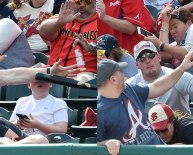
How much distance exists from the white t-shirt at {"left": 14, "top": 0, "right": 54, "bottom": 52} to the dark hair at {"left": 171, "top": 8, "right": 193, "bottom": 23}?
171 centimetres

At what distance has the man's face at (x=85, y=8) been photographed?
6.00 m

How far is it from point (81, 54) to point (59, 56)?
0.37 metres

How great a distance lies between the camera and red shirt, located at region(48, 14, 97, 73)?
5949 mm

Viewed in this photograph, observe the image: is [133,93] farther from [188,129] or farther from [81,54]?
[81,54]

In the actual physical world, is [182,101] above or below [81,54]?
below

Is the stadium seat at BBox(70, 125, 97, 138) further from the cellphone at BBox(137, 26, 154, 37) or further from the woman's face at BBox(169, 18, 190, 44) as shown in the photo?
the woman's face at BBox(169, 18, 190, 44)

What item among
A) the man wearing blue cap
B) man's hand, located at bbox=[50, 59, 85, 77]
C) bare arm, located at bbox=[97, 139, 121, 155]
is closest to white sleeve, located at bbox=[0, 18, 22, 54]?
man's hand, located at bbox=[50, 59, 85, 77]

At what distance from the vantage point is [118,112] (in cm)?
493

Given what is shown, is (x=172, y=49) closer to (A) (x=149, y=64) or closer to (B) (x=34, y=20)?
(A) (x=149, y=64)

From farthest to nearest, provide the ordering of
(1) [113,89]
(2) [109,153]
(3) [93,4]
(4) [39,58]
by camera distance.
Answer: (4) [39,58], (3) [93,4], (1) [113,89], (2) [109,153]

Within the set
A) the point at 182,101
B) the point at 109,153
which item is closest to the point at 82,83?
the point at 182,101

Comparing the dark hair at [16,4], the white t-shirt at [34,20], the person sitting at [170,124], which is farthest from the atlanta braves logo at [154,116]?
the dark hair at [16,4]

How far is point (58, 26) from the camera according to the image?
6.38 meters

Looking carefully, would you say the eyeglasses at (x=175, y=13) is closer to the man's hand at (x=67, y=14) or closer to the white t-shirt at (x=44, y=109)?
the man's hand at (x=67, y=14)
